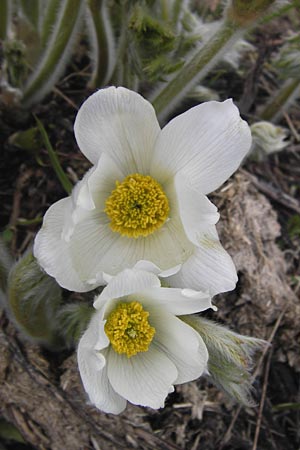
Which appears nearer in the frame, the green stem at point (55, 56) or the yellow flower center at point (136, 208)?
the yellow flower center at point (136, 208)

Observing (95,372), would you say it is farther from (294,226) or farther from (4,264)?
(294,226)

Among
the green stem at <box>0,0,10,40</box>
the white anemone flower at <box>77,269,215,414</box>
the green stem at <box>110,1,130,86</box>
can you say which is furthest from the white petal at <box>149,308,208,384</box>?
the green stem at <box>0,0,10,40</box>

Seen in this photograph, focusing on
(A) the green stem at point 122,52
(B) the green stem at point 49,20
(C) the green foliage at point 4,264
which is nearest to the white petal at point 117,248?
(C) the green foliage at point 4,264

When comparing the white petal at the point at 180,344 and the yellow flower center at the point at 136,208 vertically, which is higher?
the yellow flower center at the point at 136,208

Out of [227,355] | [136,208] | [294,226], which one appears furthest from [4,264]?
[294,226]

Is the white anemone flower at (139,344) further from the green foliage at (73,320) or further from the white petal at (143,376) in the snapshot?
the green foliage at (73,320)

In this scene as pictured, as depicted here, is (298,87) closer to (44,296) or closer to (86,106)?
(86,106)

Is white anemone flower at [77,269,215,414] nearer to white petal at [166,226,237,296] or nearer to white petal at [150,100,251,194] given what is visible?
white petal at [166,226,237,296]
